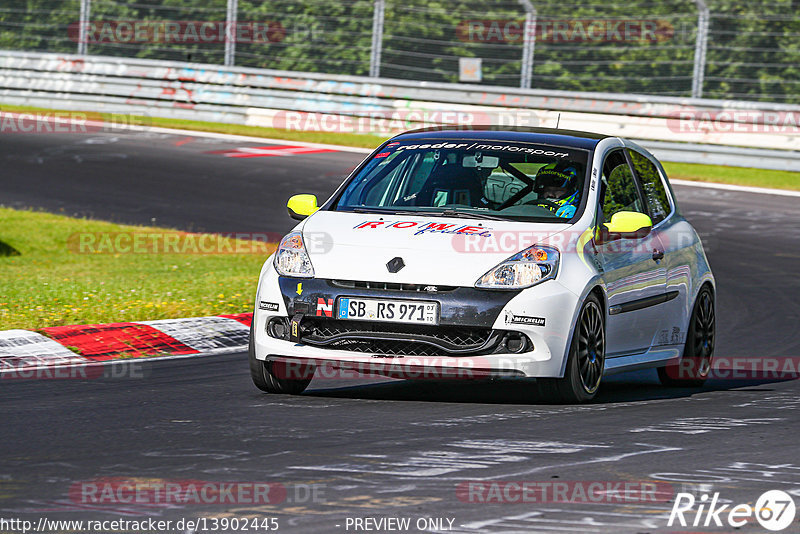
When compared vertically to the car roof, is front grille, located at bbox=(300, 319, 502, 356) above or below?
below

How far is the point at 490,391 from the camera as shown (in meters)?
8.40

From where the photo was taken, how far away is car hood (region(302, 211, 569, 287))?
7516 millimetres

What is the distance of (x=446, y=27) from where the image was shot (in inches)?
972

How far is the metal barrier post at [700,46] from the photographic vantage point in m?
22.6

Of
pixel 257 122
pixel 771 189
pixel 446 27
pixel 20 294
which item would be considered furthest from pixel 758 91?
pixel 20 294

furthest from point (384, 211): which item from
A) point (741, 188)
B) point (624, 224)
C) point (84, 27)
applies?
point (84, 27)

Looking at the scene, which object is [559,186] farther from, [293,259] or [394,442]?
[394,442]

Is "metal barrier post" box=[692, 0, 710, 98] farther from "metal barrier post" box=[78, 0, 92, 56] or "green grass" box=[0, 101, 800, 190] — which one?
"metal barrier post" box=[78, 0, 92, 56]

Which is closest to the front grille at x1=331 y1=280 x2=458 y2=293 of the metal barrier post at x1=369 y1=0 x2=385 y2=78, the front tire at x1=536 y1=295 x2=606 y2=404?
Result: the front tire at x1=536 y1=295 x2=606 y2=404

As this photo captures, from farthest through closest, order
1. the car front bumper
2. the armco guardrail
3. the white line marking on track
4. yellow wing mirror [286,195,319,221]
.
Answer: the armco guardrail, the white line marking on track, yellow wing mirror [286,195,319,221], the car front bumper

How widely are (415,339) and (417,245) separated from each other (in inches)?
20.0

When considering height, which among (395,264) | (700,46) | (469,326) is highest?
(700,46)

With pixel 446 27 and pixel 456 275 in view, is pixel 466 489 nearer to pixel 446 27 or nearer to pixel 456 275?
pixel 456 275

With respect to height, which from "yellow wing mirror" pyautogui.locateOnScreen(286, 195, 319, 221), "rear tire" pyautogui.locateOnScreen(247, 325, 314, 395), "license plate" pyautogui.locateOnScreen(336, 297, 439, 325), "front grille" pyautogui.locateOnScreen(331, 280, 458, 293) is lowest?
"rear tire" pyautogui.locateOnScreen(247, 325, 314, 395)
